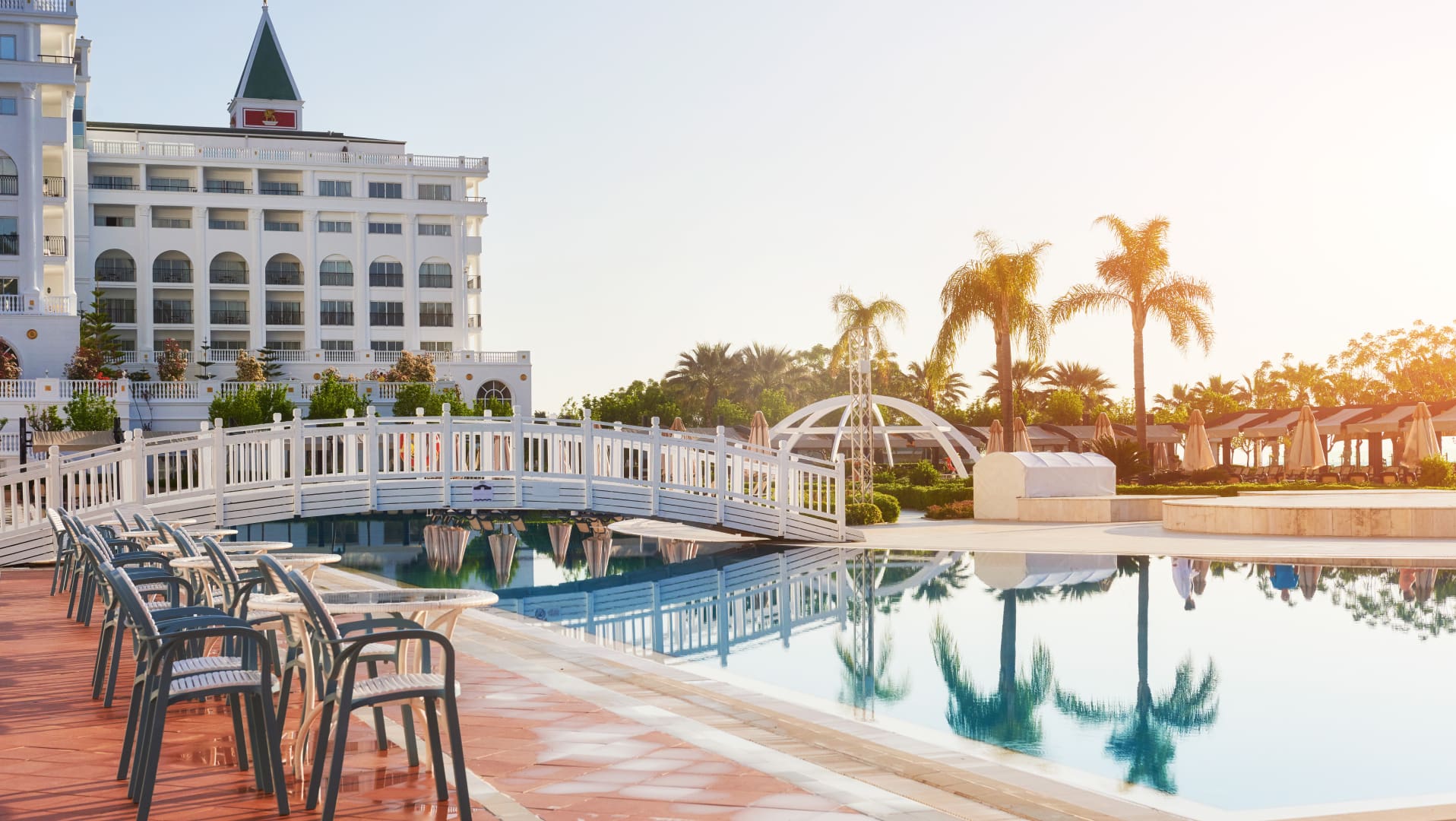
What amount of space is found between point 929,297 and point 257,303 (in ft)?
141

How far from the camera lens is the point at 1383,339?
71875 millimetres

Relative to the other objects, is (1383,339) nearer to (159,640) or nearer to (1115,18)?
(1115,18)

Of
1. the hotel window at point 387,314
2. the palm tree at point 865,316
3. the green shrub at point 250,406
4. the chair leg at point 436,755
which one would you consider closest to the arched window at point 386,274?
the hotel window at point 387,314

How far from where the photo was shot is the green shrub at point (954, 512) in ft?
90.6

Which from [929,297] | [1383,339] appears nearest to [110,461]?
[929,297]

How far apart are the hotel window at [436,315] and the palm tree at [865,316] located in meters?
39.9

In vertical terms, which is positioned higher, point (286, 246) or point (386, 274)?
point (286, 246)

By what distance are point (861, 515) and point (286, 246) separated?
51817 mm

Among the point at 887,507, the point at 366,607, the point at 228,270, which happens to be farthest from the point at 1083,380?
the point at 366,607

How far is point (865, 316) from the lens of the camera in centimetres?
3309

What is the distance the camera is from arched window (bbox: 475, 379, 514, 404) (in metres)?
61.7

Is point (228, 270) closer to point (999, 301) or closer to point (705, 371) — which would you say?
point (705, 371)

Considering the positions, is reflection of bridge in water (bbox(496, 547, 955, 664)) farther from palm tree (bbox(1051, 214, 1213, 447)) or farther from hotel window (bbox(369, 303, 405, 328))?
hotel window (bbox(369, 303, 405, 328))

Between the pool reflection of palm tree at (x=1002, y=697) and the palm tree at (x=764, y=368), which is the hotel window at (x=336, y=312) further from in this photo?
the pool reflection of palm tree at (x=1002, y=697)
